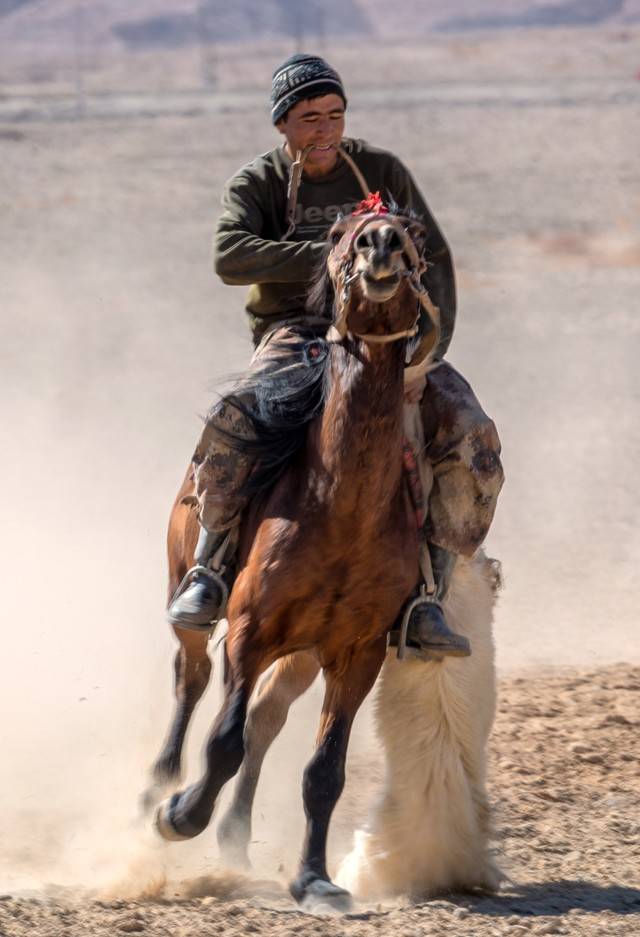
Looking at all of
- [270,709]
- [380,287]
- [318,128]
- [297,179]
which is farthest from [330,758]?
[318,128]

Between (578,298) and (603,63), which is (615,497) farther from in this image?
(603,63)

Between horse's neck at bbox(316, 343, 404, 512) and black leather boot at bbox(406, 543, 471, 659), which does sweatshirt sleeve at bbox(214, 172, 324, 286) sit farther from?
black leather boot at bbox(406, 543, 471, 659)

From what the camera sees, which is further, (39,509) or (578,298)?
(578,298)

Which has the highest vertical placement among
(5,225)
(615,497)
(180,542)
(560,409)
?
(5,225)

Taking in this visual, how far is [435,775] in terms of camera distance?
21.7 feet

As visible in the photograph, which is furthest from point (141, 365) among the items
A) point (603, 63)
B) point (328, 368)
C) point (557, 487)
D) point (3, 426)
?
point (603, 63)

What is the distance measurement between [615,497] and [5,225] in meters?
13.4

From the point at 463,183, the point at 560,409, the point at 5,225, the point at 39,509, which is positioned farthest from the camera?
the point at 463,183

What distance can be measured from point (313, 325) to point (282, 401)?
0.42 meters

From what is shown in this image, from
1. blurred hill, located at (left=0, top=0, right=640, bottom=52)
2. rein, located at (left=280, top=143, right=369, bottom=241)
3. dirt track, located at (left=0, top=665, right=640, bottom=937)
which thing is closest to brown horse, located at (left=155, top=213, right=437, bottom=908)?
dirt track, located at (left=0, top=665, right=640, bottom=937)

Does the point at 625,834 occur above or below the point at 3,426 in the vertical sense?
below

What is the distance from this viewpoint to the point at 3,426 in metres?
15.2

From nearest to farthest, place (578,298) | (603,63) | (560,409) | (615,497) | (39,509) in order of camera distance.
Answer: (39,509), (615,497), (560,409), (578,298), (603,63)

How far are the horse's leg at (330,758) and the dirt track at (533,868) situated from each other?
17 centimetres
